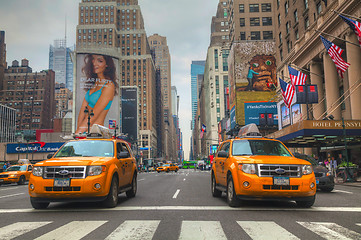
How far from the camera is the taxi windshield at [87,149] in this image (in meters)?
9.02

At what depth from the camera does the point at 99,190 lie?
7.75m

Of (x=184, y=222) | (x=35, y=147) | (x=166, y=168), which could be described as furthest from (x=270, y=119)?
(x=184, y=222)

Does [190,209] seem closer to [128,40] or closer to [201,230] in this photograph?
[201,230]

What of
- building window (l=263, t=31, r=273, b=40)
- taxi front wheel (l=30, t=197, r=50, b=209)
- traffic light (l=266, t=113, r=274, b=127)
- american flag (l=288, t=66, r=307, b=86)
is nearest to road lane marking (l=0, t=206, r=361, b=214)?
taxi front wheel (l=30, t=197, r=50, b=209)

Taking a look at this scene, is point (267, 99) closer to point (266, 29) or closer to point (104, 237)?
point (266, 29)

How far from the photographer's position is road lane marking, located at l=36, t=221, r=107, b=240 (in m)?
5.25

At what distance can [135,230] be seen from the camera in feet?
18.7

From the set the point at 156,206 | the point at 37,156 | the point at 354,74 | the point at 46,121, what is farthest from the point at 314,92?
the point at 46,121

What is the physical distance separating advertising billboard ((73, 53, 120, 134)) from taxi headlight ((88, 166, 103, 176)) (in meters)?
85.5

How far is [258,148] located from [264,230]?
3.74 meters

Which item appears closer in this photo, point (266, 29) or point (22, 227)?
point (22, 227)

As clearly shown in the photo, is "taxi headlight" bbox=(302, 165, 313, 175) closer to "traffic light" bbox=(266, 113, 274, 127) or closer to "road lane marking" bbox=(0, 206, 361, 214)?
"road lane marking" bbox=(0, 206, 361, 214)

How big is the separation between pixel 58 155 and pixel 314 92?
24608mm

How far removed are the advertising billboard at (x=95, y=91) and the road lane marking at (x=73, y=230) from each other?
286 feet
